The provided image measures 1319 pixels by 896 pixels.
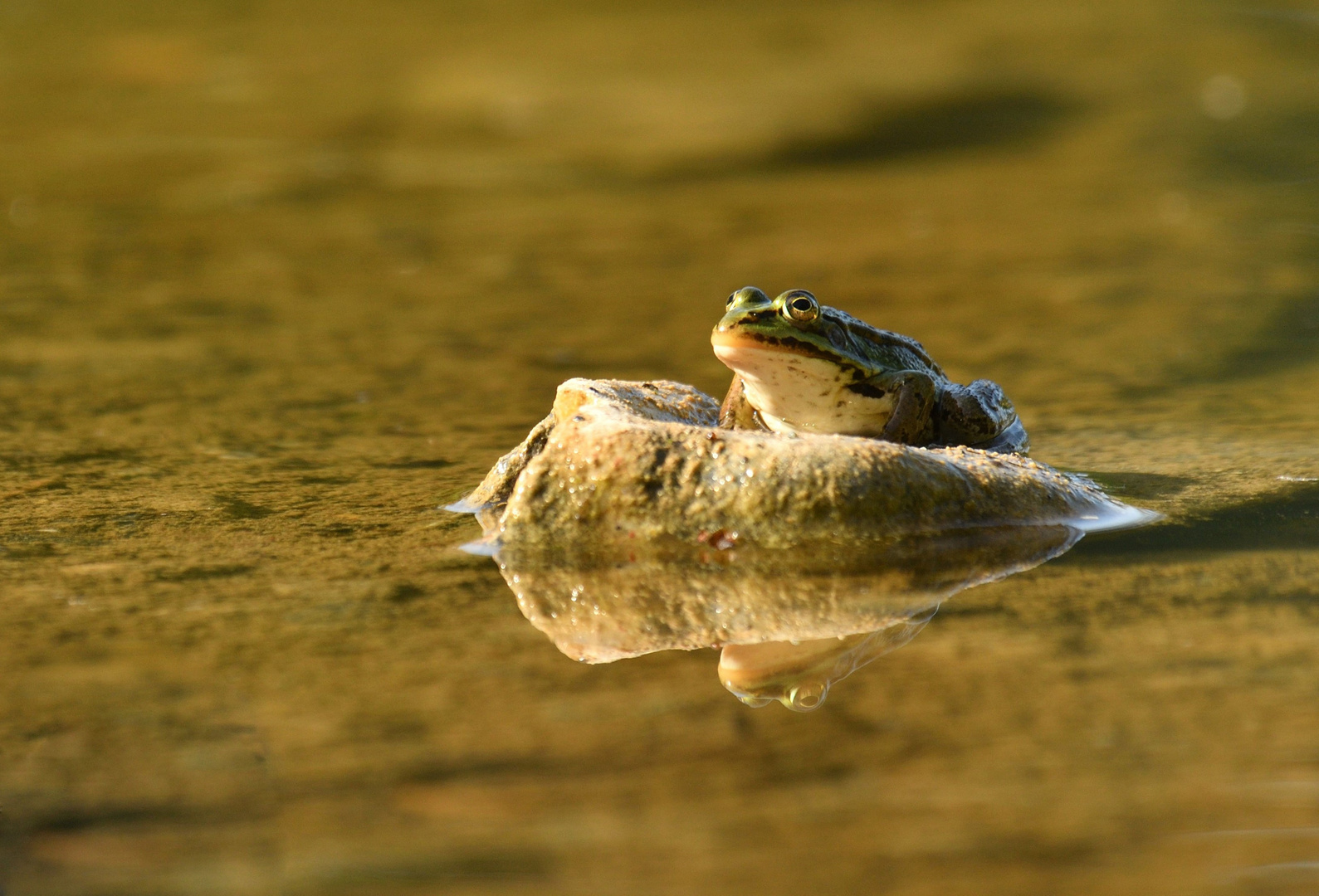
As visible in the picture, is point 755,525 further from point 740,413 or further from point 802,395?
point 740,413

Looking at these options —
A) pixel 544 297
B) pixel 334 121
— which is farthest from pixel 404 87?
pixel 544 297

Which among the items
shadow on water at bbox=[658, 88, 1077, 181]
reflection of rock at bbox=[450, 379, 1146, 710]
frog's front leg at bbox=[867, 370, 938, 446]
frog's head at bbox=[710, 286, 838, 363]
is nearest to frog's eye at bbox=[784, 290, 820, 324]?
frog's head at bbox=[710, 286, 838, 363]

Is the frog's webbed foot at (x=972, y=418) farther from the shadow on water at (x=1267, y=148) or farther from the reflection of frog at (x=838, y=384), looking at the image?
the shadow on water at (x=1267, y=148)

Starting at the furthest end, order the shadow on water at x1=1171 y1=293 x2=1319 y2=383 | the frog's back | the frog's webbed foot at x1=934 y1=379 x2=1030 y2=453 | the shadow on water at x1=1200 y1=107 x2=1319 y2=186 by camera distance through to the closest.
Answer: the shadow on water at x1=1200 y1=107 x2=1319 y2=186
the shadow on water at x1=1171 y1=293 x2=1319 y2=383
the frog's webbed foot at x1=934 y1=379 x2=1030 y2=453
the frog's back

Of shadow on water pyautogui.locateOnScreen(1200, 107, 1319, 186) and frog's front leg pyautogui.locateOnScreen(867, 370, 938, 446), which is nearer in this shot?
frog's front leg pyautogui.locateOnScreen(867, 370, 938, 446)

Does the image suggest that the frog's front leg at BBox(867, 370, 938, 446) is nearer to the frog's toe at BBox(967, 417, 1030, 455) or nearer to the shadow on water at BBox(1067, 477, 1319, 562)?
the frog's toe at BBox(967, 417, 1030, 455)

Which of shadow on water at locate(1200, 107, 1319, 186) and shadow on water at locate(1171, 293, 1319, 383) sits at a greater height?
shadow on water at locate(1200, 107, 1319, 186)

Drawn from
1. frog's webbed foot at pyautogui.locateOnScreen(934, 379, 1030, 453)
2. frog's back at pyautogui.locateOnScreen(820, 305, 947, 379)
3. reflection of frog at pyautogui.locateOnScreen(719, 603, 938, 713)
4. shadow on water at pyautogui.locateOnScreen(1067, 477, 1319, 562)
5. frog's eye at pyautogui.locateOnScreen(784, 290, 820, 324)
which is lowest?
reflection of frog at pyautogui.locateOnScreen(719, 603, 938, 713)
